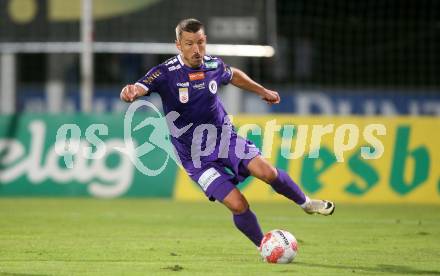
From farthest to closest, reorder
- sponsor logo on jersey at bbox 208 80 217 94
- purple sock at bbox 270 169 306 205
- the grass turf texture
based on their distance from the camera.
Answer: sponsor logo on jersey at bbox 208 80 217 94
purple sock at bbox 270 169 306 205
the grass turf texture

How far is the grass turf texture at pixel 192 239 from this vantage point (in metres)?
8.45

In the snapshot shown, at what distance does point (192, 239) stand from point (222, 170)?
1.95m

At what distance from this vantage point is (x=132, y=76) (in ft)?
69.3

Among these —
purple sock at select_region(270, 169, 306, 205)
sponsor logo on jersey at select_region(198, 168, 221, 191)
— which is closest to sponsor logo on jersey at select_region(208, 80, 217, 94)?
sponsor logo on jersey at select_region(198, 168, 221, 191)

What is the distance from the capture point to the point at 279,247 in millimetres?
8617

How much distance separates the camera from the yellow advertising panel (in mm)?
15664

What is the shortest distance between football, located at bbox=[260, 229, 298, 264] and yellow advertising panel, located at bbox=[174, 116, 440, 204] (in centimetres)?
687

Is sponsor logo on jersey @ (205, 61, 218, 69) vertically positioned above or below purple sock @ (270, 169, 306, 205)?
above

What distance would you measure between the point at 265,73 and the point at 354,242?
1235 centimetres

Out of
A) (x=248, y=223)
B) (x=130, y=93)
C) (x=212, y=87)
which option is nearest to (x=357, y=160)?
(x=212, y=87)

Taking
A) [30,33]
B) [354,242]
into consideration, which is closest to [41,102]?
[30,33]

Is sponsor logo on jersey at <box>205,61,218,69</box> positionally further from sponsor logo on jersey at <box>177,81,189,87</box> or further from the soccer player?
sponsor logo on jersey at <box>177,81,189,87</box>

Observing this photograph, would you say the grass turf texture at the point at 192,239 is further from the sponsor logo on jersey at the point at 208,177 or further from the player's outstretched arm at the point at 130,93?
the player's outstretched arm at the point at 130,93

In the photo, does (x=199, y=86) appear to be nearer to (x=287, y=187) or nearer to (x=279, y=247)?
(x=287, y=187)
